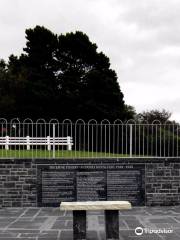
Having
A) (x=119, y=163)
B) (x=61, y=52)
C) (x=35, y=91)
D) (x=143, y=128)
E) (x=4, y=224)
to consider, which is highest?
(x=61, y=52)

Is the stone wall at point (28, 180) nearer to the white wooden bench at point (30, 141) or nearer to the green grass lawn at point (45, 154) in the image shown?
the green grass lawn at point (45, 154)

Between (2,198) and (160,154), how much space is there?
419 centimetres

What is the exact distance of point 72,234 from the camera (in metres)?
9.20

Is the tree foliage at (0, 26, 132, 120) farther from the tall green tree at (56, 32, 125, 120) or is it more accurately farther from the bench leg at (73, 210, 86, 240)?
the bench leg at (73, 210, 86, 240)

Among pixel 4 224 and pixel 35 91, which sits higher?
pixel 35 91

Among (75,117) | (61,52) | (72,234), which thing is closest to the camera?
(72,234)

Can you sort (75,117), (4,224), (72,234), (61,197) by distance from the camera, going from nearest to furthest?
(72,234) < (4,224) < (61,197) < (75,117)

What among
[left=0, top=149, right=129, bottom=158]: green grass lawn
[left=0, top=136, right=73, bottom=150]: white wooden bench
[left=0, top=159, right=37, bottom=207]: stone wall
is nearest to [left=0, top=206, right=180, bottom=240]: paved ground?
[left=0, top=159, right=37, bottom=207]: stone wall

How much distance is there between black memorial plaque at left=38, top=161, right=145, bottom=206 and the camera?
13.1 meters

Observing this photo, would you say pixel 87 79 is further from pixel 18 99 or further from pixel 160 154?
pixel 160 154

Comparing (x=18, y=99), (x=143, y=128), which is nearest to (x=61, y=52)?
(x=18, y=99)

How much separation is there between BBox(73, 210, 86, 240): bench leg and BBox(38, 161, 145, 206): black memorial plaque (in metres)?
4.29

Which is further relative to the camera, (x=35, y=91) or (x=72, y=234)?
(x=35, y=91)

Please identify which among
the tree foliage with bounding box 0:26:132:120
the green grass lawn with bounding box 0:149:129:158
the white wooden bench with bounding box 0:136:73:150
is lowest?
the green grass lawn with bounding box 0:149:129:158
